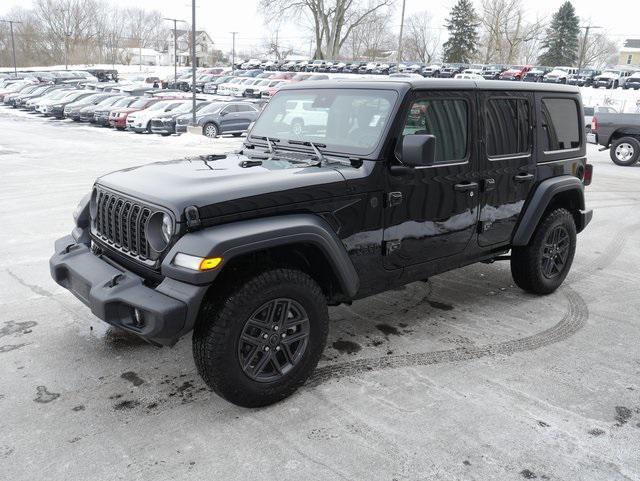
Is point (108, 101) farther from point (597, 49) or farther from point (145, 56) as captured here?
point (145, 56)

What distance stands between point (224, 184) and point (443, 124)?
1.74 metres

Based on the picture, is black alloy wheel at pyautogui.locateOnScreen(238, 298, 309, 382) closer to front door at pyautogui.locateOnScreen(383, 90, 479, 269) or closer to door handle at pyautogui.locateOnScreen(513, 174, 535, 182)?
front door at pyautogui.locateOnScreen(383, 90, 479, 269)

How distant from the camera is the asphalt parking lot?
2803 millimetres

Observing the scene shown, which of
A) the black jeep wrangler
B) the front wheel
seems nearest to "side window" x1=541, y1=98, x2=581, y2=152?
the black jeep wrangler

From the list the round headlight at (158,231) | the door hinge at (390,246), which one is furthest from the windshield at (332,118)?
the round headlight at (158,231)

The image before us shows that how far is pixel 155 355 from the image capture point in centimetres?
388

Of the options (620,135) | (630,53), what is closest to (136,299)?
(620,135)

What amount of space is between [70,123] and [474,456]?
2735cm

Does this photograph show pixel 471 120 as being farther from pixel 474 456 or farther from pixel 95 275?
pixel 95 275

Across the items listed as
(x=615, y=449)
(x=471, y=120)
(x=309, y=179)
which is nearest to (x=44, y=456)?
(x=309, y=179)

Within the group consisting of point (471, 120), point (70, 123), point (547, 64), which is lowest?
point (70, 123)

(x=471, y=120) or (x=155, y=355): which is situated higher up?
(x=471, y=120)

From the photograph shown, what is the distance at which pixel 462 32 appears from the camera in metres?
73.8

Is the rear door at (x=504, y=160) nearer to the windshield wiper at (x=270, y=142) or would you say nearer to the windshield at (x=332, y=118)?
the windshield at (x=332, y=118)
